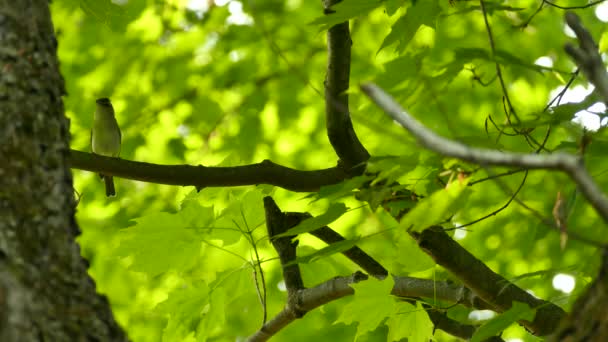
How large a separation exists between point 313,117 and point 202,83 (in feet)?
2.93

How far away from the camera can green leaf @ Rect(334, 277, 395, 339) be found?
2422 mm

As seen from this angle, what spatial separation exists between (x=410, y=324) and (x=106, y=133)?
11.4 ft

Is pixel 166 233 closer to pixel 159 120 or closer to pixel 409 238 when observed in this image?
pixel 409 238

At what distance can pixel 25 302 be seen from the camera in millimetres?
1173

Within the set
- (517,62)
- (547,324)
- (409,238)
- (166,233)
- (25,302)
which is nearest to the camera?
(25,302)

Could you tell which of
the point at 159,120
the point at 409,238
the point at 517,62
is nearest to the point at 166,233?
the point at 409,238

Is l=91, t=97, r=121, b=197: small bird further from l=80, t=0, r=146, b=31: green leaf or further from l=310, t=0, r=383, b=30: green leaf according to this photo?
l=310, t=0, r=383, b=30: green leaf

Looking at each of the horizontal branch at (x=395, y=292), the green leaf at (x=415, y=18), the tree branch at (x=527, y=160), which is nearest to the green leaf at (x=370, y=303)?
the horizontal branch at (x=395, y=292)

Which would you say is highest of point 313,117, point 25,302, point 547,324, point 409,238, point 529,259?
point 313,117

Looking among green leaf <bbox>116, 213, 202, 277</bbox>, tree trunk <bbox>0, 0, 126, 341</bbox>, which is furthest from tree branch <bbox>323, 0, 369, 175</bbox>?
tree trunk <bbox>0, 0, 126, 341</bbox>

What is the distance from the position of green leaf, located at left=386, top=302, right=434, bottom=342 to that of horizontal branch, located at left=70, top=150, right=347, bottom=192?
0.51 metres

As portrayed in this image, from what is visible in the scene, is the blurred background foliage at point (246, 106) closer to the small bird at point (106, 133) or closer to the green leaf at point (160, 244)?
the small bird at point (106, 133)

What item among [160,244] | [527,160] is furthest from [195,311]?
[527,160]

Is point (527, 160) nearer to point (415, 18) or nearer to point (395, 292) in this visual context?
point (415, 18)
